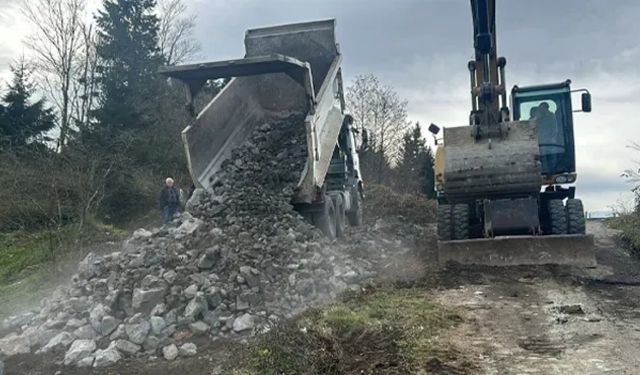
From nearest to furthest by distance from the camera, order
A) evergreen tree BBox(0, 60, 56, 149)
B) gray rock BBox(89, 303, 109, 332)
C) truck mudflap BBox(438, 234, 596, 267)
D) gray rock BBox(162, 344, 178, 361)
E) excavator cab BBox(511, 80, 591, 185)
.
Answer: gray rock BBox(162, 344, 178, 361) < gray rock BBox(89, 303, 109, 332) < truck mudflap BBox(438, 234, 596, 267) < excavator cab BBox(511, 80, 591, 185) < evergreen tree BBox(0, 60, 56, 149)

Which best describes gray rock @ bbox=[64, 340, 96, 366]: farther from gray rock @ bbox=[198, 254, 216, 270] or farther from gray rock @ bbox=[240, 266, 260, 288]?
gray rock @ bbox=[240, 266, 260, 288]

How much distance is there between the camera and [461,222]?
342 inches

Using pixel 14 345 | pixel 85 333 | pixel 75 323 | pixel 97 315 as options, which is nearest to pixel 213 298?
pixel 97 315

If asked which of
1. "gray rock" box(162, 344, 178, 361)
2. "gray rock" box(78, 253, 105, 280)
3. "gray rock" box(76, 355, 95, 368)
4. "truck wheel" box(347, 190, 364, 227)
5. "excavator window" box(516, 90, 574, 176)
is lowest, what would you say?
"gray rock" box(76, 355, 95, 368)

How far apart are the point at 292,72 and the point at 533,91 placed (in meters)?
4.13

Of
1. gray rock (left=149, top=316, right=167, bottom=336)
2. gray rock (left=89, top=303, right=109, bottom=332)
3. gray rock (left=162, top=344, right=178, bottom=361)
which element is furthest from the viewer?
gray rock (left=89, top=303, right=109, bottom=332)

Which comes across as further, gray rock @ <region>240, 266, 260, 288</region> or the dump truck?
the dump truck

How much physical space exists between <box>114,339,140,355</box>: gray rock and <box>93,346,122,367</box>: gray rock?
0.05 metres

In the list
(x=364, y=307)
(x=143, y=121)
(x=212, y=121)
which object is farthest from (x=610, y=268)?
(x=143, y=121)

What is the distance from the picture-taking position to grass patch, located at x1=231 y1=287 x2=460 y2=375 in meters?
4.46

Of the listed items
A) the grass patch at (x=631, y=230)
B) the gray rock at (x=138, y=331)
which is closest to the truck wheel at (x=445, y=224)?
the grass patch at (x=631, y=230)

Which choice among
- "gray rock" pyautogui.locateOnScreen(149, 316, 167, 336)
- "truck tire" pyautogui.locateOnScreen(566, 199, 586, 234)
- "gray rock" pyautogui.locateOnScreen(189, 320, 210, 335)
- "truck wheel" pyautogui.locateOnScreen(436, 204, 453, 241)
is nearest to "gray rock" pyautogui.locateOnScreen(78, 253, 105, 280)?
"gray rock" pyautogui.locateOnScreen(149, 316, 167, 336)

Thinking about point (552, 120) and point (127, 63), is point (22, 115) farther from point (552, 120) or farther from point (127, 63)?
point (552, 120)

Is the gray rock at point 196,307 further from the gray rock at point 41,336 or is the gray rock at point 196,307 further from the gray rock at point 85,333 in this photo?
the gray rock at point 41,336
